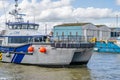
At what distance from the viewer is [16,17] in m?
26.4

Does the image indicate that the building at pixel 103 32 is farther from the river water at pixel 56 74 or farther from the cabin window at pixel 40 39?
the river water at pixel 56 74

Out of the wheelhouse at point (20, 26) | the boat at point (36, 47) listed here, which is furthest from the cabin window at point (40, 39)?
the wheelhouse at point (20, 26)

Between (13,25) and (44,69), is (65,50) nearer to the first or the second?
(44,69)

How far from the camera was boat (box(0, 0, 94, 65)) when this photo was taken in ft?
69.3

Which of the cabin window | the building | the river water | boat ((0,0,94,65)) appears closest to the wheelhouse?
boat ((0,0,94,65))

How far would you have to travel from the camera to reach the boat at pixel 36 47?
69.3 feet

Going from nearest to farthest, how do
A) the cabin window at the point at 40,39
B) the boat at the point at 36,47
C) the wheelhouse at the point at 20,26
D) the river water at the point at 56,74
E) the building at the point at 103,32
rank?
the river water at the point at 56,74
the boat at the point at 36,47
the cabin window at the point at 40,39
the wheelhouse at the point at 20,26
the building at the point at 103,32

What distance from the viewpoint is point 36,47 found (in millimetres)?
21828

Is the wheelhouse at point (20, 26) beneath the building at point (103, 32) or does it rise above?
above

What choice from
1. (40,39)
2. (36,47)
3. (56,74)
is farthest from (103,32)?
(56,74)

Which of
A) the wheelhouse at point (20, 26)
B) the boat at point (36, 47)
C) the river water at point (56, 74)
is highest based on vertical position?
the wheelhouse at point (20, 26)

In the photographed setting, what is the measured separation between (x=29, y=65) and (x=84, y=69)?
4.38 m

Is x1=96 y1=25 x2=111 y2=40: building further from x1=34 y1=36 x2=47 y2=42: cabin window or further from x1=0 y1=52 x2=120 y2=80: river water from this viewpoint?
x1=0 y1=52 x2=120 y2=80: river water

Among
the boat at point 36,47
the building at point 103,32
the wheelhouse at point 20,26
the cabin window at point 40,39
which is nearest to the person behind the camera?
the boat at point 36,47
